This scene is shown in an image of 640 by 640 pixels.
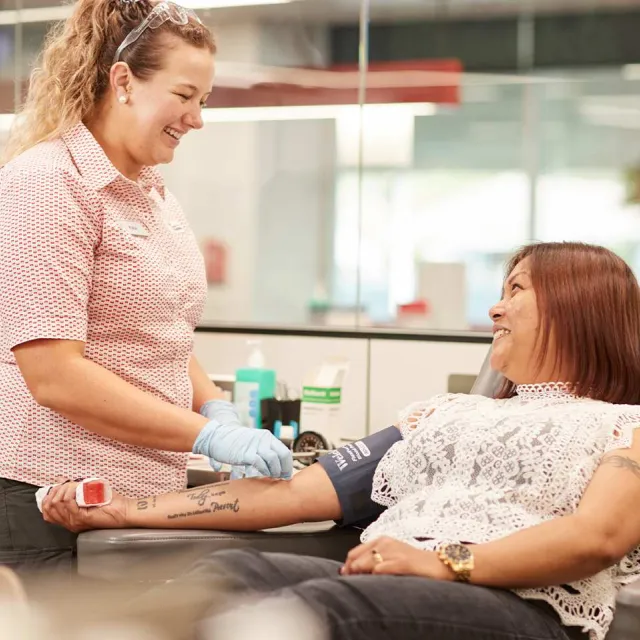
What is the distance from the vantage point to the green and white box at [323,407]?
2.58m

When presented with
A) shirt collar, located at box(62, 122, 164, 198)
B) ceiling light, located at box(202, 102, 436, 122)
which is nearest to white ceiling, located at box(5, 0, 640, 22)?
ceiling light, located at box(202, 102, 436, 122)

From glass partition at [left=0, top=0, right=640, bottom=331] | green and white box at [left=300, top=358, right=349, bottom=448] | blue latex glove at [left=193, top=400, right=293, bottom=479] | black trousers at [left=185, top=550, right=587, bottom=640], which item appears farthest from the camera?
glass partition at [left=0, top=0, right=640, bottom=331]

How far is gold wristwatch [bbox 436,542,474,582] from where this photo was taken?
1404 mm

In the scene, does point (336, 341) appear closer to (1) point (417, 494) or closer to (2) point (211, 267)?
(1) point (417, 494)

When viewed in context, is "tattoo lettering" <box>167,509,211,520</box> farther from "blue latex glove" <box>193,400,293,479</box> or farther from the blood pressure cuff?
the blood pressure cuff

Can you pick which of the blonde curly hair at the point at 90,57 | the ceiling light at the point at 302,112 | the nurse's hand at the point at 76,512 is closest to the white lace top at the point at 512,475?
the nurse's hand at the point at 76,512

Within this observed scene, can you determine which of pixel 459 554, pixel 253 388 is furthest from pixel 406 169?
pixel 459 554

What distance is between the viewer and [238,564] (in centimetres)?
139

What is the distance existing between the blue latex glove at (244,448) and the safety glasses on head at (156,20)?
0.68 m

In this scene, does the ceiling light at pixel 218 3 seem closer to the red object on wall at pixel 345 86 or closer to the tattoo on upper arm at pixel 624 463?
the red object on wall at pixel 345 86

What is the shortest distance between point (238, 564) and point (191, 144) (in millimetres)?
3175

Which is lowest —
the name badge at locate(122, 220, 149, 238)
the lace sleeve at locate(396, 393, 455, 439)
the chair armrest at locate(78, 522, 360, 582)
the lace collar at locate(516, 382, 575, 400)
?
the chair armrest at locate(78, 522, 360, 582)

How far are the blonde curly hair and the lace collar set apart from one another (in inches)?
33.6

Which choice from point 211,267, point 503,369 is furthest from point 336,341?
point 211,267
